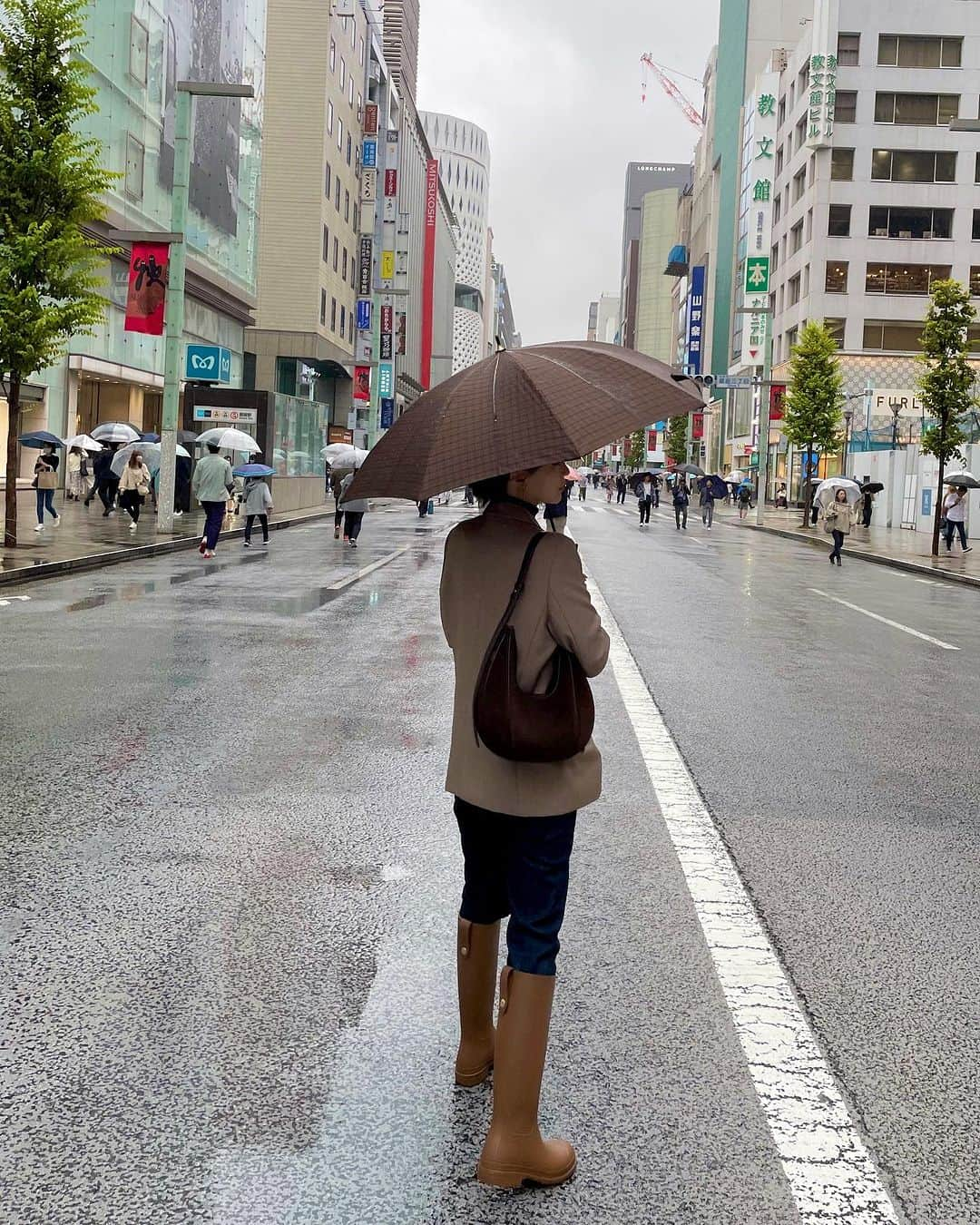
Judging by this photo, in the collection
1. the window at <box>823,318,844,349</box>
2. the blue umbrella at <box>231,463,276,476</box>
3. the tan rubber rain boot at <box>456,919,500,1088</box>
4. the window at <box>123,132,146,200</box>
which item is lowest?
the tan rubber rain boot at <box>456,919,500,1088</box>

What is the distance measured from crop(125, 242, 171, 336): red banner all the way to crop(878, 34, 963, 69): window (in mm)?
53145

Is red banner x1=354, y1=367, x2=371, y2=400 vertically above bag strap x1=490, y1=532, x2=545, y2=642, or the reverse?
red banner x1=354, y1=367, x2=371, y2=400

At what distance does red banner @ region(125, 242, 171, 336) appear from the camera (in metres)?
26.4

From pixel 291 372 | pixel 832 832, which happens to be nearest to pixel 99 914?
pixel 832 832

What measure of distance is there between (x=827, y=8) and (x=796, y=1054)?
7359 centimetres

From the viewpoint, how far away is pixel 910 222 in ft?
223

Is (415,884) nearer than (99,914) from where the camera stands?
No

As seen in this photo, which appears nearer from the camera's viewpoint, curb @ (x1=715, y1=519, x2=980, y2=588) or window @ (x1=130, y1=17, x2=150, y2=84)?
curb @ (x1=715, y1=519, x2=980, y2=588)

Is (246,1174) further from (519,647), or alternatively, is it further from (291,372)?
(291,372)

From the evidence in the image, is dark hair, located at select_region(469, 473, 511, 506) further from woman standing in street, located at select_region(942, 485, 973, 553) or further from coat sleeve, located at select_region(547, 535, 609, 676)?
woman standing in street, located at select_region(942, 485, 973, 553)

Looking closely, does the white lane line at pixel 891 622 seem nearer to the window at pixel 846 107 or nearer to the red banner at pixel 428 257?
the window at pixel 846 107

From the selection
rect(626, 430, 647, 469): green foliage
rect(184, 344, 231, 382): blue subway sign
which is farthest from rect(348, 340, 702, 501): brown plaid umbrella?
rect(626, 430, 647, 469): green foliage

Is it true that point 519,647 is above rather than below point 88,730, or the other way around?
above

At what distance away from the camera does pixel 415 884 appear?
16.6ft
